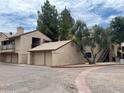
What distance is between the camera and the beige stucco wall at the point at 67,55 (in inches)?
1259

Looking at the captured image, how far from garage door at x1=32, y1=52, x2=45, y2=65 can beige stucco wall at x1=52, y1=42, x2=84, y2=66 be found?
3.77m

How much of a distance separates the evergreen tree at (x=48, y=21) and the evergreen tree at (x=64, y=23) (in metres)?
1.22

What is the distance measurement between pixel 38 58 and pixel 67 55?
222 inches

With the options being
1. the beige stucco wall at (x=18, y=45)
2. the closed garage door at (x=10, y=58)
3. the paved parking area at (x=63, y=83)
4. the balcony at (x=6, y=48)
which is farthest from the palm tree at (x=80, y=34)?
the paved parking area at (x=63, y=83)

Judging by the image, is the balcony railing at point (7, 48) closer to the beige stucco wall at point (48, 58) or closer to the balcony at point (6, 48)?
the balcony at point (6, 48)

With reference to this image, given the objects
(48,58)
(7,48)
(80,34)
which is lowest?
(48,58)

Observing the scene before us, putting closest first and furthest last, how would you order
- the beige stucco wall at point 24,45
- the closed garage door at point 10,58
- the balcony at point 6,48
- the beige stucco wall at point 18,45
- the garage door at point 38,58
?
the garage door at point 38,58
the beige stucco wall at point 24,45
the beige stucco wall at point 18,45
the balcony at point 6,48
the closed garage door at point 10,58

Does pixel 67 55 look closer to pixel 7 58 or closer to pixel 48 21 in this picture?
pixel 7 58

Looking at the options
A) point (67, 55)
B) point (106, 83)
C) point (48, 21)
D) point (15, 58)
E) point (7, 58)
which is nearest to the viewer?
point (106, 83)

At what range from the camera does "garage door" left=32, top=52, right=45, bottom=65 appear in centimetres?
3538

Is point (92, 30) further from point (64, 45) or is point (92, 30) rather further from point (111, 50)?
point (111, 50)

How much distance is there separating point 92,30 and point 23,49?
13601 millimetres

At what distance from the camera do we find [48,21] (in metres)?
52.6

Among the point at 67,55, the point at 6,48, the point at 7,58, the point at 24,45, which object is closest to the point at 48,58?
the point at 67,55
